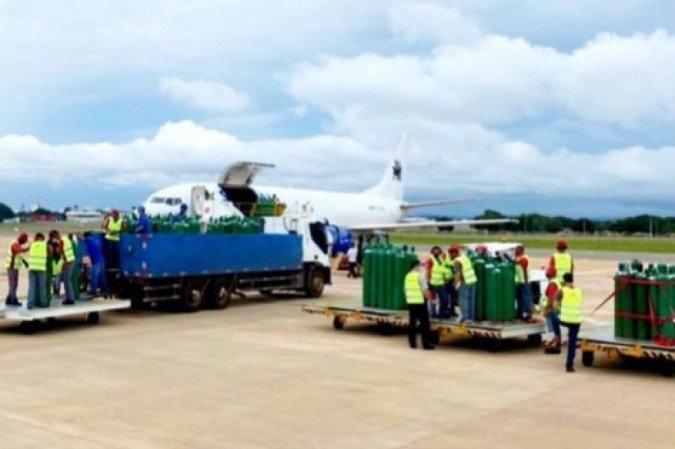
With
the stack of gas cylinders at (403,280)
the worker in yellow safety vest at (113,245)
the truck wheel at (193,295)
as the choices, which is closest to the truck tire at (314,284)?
the truck wheel at (193,295)

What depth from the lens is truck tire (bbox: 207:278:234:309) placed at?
21.9 m

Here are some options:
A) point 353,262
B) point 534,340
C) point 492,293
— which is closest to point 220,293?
point 492,293

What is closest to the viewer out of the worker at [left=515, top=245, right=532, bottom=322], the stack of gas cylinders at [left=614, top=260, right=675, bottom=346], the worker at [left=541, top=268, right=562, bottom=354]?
the stack of gas cylinders at [left=614, top=260, right=675, bottom=346]

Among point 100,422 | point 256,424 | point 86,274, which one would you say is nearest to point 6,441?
point 100,422

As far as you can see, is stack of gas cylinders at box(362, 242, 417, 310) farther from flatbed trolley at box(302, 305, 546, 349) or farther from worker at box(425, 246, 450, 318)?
worker at box(425, 246, 450, 318)

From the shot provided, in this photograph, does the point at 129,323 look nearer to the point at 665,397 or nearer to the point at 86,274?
the point at 86,274

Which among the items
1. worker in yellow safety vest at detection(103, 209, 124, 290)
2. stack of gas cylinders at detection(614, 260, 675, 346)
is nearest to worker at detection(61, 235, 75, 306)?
worker in yellow safety vest at detection(103, 209, 124, 290)

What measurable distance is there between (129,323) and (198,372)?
6579 millimetres

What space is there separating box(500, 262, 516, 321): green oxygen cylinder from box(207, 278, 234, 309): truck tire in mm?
8565

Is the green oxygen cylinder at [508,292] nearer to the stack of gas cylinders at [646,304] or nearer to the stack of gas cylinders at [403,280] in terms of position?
the stack of gas cylinders at [403,280]

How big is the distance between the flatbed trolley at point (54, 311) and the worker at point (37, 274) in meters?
0.26

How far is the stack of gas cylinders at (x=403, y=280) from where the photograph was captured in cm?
1600

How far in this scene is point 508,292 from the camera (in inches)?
630

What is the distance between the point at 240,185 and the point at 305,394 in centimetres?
2603
